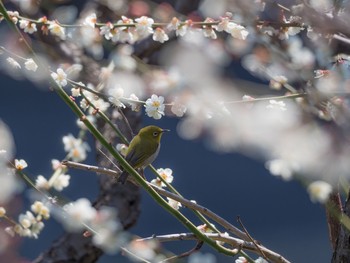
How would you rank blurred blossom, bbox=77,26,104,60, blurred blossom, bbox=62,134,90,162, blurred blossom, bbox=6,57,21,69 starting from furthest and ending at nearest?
blurred blossom, bbox=62,134,90,162 < blurred blossom, bbox=77,26,104,60 < blurred blossom, bbox=6,57,21,69

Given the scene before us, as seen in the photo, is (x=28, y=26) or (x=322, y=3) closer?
(x=322, y=3)

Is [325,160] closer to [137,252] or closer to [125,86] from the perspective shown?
[137,252]

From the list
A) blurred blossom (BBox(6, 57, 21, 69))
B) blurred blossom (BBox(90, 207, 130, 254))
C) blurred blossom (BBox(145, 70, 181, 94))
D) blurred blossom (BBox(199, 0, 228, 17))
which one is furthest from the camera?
blurred blossom (BBox(6, 57, 21, 69))

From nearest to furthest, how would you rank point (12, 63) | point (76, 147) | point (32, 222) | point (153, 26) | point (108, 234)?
point (108, 234)
point (12, 63)
point (153, 26)
point (32, 222)
point (76, 147)

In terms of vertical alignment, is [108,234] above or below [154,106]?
above

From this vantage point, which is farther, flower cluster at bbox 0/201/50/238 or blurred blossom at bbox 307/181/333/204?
flower cluster at bbox 0/201/50/238

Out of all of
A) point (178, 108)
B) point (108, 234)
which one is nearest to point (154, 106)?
point (178, 108)

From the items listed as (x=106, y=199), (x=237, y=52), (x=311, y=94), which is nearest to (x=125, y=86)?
(x=237, y=52)

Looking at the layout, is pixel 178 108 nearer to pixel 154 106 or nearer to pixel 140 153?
pixel 154 106

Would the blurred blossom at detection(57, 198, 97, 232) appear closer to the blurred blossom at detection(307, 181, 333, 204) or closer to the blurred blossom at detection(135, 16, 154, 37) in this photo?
the blurred blossom at detection(307, 181, 333, 204)

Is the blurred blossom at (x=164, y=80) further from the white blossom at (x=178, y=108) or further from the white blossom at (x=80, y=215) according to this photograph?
the white blossom at (x=80, y=215)

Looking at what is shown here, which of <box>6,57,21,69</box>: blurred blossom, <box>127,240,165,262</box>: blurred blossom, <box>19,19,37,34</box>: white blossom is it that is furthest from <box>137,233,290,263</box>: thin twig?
<box>19,19,37,34</box>: white blossom

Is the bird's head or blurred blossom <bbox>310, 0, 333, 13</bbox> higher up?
blurred blossom <bbox>310, 0, 333, 13</bbox>

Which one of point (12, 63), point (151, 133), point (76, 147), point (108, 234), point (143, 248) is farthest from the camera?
point (76, 147)
